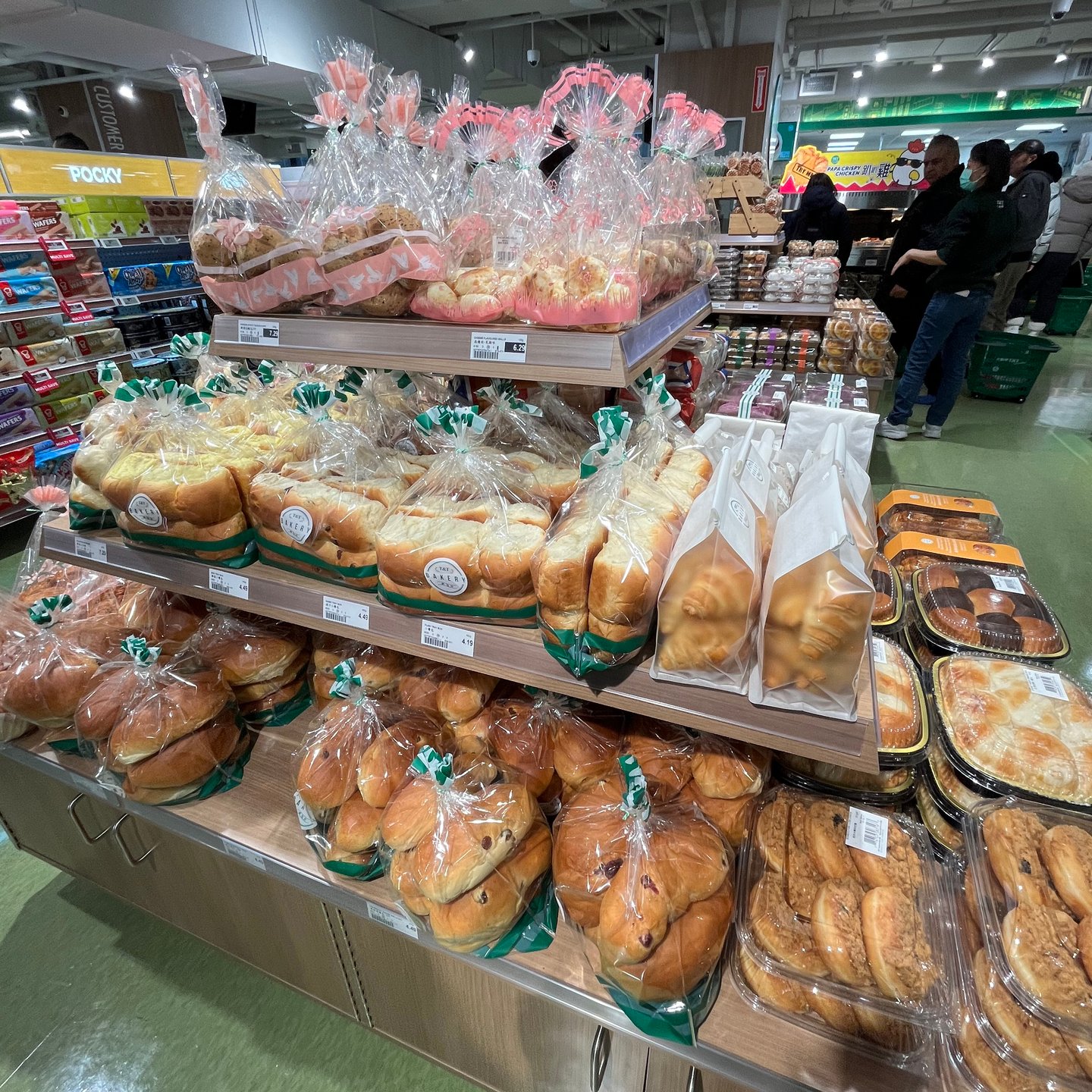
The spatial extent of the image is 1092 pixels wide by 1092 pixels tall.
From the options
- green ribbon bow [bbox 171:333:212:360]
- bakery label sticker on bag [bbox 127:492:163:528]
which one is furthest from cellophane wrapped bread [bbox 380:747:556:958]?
green ribbon bow [bbox 171:333:212:360]

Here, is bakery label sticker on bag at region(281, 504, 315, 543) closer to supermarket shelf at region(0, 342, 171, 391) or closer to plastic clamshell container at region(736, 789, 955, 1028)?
plastic clamshell container at region(736, 789, 955, 1028)

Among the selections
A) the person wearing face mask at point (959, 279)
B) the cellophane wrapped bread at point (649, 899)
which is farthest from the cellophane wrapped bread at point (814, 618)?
the person wearing face mask at point (959, 279)

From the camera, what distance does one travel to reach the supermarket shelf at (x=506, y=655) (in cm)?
86

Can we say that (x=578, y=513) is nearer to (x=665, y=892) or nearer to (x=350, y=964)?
(x=665, y=892)

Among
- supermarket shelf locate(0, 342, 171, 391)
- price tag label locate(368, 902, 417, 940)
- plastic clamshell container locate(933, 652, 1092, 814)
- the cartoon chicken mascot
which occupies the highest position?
the cartoon chicken mascot

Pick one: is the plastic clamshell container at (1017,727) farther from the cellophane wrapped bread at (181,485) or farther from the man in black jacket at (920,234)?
the man in black jacket at (920,234)

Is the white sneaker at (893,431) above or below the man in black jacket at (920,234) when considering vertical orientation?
below

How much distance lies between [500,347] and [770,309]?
13.1 ft

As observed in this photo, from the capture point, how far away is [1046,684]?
50.4 inches

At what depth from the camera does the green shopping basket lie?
5.77 meters

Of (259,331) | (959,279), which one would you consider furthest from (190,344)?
(959,279)

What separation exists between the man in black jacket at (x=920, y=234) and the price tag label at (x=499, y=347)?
4919 mm

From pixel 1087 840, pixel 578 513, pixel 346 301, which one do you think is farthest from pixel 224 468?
pixel 1087 840

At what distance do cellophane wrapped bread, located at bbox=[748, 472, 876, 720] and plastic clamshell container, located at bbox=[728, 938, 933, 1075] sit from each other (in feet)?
1.58
